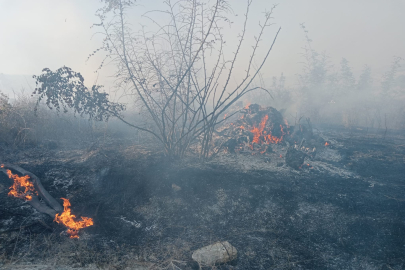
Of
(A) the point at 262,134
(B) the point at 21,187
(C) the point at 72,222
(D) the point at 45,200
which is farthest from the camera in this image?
(A) the point at 262,134

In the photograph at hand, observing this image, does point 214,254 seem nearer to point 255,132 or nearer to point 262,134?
point 262,134

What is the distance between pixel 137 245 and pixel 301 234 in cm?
307

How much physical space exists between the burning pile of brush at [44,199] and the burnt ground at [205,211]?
13 cm

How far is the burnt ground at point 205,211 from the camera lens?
3.28 m

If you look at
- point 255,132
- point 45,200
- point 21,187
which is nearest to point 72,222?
point 45,200

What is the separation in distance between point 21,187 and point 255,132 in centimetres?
796

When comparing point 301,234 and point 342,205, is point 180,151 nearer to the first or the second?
point 301,234

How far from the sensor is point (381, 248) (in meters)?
3.60

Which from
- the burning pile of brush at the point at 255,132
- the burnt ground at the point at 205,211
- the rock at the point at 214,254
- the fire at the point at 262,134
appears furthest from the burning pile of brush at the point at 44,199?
the fire at the point at 262,134

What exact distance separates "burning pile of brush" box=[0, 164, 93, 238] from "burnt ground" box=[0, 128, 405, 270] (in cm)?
13

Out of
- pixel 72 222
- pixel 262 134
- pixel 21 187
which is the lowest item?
pixel 72 222

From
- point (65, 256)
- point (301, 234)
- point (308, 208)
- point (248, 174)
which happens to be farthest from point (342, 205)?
point (65, 256)

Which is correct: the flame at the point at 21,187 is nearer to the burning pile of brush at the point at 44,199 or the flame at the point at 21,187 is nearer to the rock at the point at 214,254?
the burning pile of brush at the point at 44,199

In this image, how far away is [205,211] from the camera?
4.60 meters
